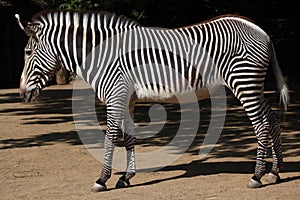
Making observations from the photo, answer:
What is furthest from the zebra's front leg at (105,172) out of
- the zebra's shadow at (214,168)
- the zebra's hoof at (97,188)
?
the zebra's shadow at (214,168)

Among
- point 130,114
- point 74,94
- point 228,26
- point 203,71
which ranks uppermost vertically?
point 228,26

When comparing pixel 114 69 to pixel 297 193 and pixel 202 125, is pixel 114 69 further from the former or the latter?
pixel 202 125

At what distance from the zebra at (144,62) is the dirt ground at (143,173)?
0.31 metres

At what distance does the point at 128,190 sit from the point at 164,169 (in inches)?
39.4

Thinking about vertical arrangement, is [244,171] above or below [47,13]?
below

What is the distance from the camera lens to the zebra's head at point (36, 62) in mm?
6484

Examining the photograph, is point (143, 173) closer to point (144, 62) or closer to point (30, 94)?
point (144, 62)

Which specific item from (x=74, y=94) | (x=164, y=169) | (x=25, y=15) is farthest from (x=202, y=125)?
(x=25, y=15)

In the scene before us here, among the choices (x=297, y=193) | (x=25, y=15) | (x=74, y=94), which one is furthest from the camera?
(x=25, y=15)

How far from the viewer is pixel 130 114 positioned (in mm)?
6738

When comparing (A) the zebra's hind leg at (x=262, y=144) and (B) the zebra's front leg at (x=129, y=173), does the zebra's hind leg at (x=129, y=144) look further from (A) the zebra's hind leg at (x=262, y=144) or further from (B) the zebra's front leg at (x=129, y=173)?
(A) the zebra's hind leg at (x=262, y=144)

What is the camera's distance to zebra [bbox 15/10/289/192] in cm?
629

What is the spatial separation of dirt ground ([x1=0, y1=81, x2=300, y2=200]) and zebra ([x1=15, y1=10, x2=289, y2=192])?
311 millimetres

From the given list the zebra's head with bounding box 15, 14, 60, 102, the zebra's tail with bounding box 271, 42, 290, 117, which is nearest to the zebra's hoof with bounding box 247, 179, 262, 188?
the zebra's tail with bounding box 271, 42, 290, 117
